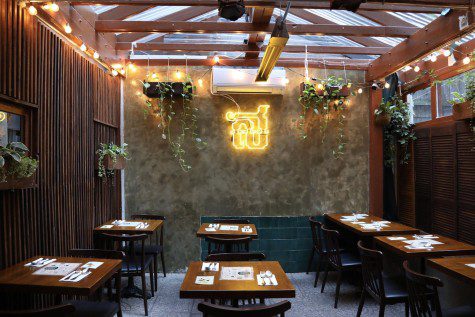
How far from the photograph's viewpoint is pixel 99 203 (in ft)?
17.1

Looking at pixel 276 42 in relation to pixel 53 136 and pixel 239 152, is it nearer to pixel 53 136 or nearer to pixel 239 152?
pixel 53 136

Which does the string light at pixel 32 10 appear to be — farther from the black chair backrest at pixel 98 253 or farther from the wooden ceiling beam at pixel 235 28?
the black chair backrest at pixel 98 253

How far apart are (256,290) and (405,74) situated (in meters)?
5.30

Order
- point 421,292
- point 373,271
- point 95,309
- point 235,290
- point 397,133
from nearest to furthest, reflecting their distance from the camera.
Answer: point 235,290 < point 421,292 < point 95,309 < point 373,271 < point 397,133

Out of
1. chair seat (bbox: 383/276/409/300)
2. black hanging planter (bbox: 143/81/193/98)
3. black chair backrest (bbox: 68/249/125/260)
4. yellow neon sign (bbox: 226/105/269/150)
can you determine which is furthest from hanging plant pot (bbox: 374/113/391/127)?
black chair backrest (bbox: 68/249/125/260)

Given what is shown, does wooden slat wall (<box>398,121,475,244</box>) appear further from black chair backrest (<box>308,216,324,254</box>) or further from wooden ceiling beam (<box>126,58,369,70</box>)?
wooden ceiling beam (<box>126,58,369,70</box>)

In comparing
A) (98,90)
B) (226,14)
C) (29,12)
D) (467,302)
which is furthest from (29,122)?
(467,302)

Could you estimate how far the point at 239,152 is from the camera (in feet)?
20.7

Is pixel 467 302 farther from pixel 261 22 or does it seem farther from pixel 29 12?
pixel 29 12

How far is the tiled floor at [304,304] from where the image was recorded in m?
4.54

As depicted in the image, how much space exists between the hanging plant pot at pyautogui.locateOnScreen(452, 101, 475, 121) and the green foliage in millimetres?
1398

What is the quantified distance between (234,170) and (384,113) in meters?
2.63

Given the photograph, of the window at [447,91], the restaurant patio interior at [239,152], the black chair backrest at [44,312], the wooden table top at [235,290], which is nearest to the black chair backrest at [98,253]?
the restaurant patio interior at [239,152]

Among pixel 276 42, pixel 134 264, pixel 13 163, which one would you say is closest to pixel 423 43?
pixel 276 42
